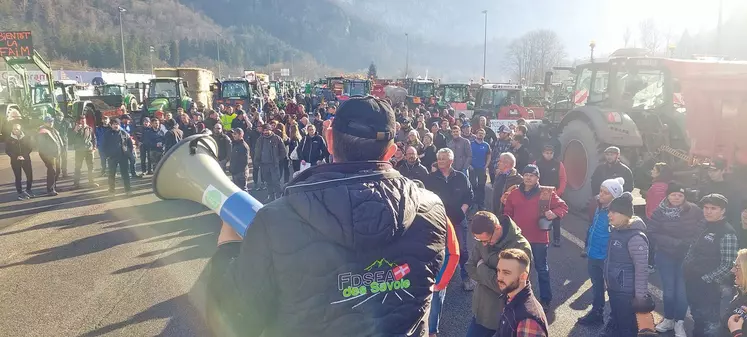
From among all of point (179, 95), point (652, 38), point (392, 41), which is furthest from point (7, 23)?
point (392, 41)

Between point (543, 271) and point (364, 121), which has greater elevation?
point (364, 121)

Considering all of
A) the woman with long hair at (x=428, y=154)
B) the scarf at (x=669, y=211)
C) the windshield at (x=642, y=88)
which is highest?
the windshield at (x=642, y=88)

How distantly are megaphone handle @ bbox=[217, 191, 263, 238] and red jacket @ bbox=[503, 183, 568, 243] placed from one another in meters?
3.58

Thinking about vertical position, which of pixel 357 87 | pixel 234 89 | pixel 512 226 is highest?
pixel 357 87

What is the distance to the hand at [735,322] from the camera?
3.15 metres

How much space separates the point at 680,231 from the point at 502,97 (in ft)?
47.3

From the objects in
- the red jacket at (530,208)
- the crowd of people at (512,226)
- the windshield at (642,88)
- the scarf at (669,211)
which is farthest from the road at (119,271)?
the windshield at (642,88)


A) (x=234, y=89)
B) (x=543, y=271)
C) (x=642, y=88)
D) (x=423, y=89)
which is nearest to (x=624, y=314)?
(x=543, y=271)

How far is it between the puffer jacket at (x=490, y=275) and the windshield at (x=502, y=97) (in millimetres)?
15398

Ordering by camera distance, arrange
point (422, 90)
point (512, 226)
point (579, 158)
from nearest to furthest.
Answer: point (512, 226) → point (579, 158) → point (422, 90)

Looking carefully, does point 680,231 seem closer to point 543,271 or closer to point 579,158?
point 543,271

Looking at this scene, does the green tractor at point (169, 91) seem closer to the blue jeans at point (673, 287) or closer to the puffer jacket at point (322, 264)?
the blue jeans at point (673, 287)

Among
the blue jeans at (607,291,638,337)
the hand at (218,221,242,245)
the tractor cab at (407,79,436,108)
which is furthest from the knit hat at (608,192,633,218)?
the tractor cab at (407,79,436,108)

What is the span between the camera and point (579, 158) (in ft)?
29.2
